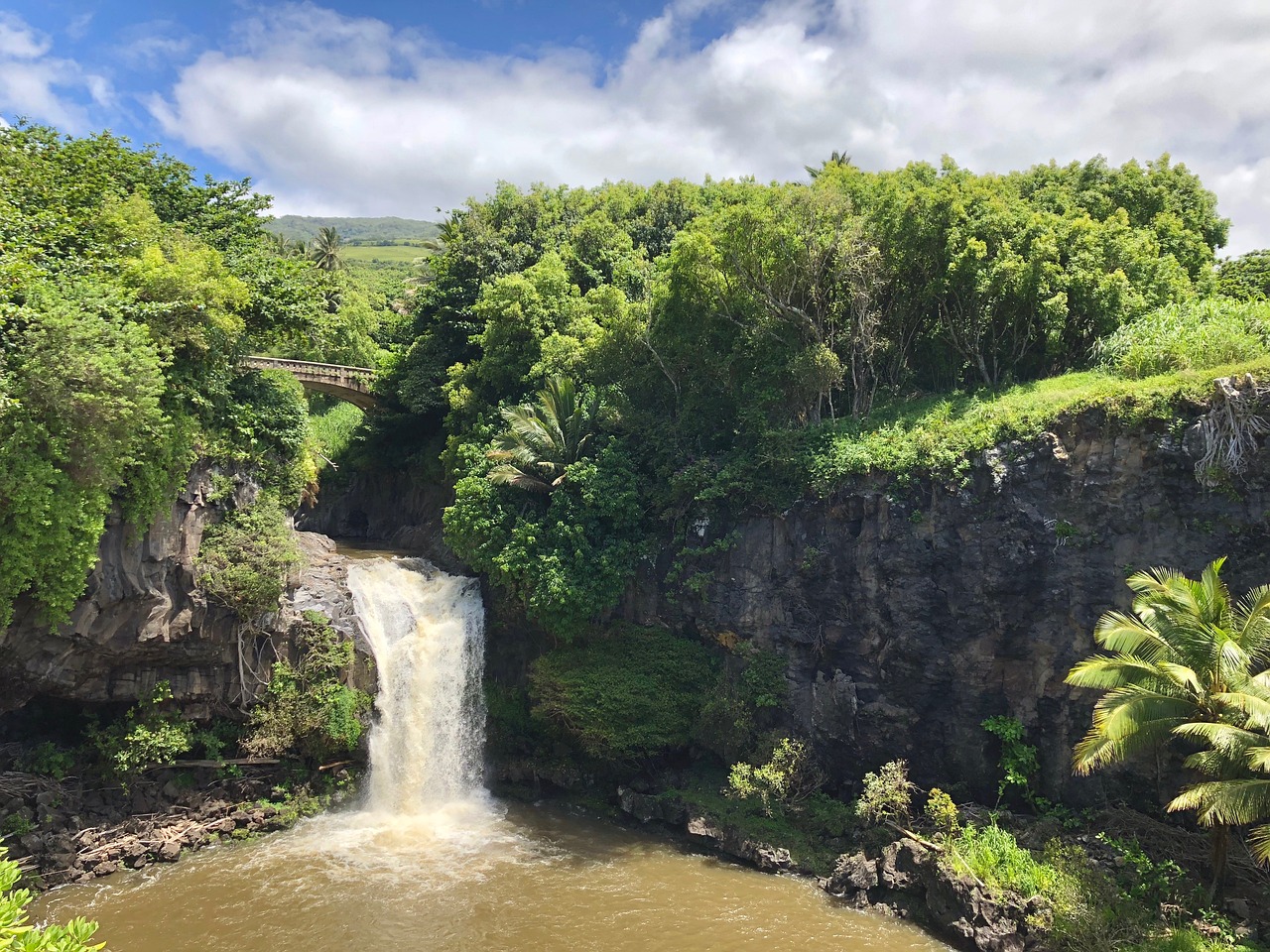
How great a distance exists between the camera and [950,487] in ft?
57.1

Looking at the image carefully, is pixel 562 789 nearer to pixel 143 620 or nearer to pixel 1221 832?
pixel 143 620

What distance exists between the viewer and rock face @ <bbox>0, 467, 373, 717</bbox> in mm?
16344

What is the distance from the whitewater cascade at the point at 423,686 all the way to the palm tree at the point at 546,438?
12.3 ft

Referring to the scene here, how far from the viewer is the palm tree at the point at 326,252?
58.8 m

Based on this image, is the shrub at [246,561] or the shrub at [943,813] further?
the shrub at [246,561]

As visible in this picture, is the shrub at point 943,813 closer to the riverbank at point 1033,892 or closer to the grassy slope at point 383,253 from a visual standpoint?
the riverbank at point 1033,892

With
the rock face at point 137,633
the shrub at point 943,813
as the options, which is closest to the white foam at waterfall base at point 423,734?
the rock face at point 137,633

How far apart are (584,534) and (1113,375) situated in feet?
41.7

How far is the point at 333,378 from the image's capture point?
1204 inches

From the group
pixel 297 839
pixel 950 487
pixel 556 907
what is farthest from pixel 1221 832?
pixel 297 839

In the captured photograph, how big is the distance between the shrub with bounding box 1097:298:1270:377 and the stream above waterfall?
487 inches

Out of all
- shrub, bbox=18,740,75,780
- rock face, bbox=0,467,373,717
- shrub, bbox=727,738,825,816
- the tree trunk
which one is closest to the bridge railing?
rock face, bbox=0,467,373,717

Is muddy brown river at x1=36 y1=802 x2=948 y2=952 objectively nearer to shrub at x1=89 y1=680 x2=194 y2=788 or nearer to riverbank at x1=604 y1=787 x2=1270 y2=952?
riverbank at x1=604 y1=787 x2=1270 y2=952

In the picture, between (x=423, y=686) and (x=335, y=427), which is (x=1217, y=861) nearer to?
(x=423, y=686)
